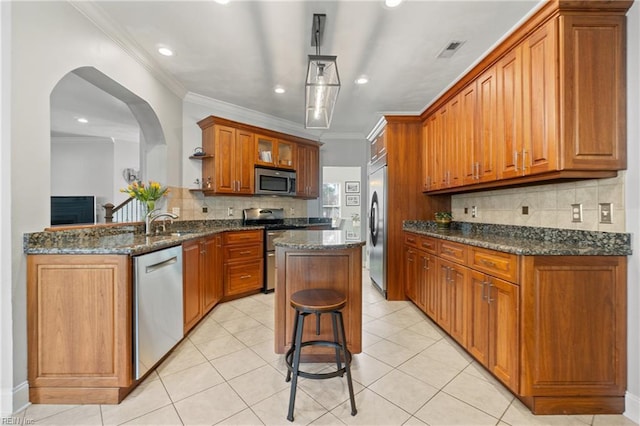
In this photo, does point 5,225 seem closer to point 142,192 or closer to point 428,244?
point 142,192

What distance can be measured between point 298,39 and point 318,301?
2204mm

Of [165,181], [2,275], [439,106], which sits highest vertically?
[439,106]

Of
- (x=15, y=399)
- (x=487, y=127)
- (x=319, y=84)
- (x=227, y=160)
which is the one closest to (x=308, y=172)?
(x=227, y=160)

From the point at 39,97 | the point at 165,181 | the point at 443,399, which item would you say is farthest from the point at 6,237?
the point at 443,399

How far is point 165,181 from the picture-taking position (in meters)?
3.34

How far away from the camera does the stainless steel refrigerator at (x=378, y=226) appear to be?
3584mm

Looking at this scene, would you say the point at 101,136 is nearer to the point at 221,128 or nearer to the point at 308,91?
the point at 221,128

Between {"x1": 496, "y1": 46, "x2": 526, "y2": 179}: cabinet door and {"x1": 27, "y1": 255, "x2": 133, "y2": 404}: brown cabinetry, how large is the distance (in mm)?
2731

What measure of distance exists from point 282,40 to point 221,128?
164 centimetres

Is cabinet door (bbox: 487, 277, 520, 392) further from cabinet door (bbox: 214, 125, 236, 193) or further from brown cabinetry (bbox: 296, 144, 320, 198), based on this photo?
brown cabinetry (bbox: 296, 144, 320, 198)

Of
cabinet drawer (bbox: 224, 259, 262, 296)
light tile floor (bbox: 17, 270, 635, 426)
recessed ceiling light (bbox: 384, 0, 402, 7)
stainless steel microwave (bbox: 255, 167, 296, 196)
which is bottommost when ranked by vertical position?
light tile floor (bbox: 17, 270, 635, 426)

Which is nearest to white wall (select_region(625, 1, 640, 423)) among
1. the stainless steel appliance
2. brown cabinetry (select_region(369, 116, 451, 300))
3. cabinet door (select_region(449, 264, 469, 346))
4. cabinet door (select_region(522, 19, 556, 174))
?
cabinet door (select_region(522, 19, 556, 174))

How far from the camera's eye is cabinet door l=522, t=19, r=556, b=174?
1708mm

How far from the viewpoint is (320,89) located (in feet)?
7.61
